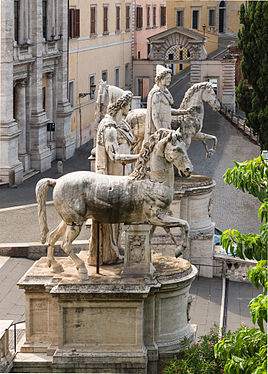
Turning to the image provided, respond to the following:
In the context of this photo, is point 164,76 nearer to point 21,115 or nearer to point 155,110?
point 155,110

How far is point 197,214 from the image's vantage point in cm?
2269

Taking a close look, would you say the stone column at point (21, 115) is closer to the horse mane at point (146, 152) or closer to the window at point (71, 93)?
the window at point (71, 93)

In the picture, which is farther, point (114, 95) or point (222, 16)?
point (222, 16)

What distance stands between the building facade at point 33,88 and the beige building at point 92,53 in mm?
2993

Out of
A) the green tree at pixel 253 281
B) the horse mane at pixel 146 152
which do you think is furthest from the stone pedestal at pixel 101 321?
the green tree at pixel 253 281

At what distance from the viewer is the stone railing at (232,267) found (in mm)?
21922

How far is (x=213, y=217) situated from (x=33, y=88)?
930 cm

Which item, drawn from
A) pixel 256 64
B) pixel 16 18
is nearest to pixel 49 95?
pixel 16 18

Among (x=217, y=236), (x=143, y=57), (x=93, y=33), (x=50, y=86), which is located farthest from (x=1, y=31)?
(x=143, y=57)

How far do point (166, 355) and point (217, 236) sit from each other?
10.3 meters

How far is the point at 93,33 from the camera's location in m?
47.7

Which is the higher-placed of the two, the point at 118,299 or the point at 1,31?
the point at 1,31

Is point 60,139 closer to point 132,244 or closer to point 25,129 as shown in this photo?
point 25,129

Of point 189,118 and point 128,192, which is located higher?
point 128,192
